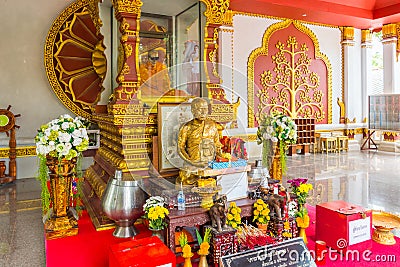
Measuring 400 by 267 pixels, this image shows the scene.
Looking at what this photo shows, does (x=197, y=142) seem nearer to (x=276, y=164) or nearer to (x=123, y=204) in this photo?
(x=123, y=204)

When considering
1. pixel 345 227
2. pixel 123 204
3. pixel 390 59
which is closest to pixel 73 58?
pixel 123 204

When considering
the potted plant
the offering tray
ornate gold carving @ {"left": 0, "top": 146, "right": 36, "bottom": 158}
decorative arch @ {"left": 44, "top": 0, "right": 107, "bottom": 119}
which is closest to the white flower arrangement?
the potted plant

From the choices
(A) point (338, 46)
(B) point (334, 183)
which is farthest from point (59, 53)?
(A) point (338, 46)

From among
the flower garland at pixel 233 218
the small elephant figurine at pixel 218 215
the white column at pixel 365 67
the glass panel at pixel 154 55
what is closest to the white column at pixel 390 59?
the white column at pixel 365 67

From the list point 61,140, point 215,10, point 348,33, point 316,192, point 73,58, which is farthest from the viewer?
point 348,33

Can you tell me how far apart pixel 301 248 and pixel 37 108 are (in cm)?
597

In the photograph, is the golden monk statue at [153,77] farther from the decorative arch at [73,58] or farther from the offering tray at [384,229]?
the decorative arch at [73,58]

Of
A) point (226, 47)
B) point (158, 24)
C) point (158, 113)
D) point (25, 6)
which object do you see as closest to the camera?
point (158, 113)

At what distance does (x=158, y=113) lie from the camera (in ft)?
11.4

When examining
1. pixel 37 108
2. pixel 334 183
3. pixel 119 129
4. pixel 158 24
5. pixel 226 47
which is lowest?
pixel 334 183

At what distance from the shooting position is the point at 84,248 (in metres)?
2.96

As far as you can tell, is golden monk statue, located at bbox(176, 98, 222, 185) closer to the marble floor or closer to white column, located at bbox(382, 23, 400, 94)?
the marble floor

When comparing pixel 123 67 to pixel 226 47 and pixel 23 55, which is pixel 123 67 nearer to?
pixel 23 55

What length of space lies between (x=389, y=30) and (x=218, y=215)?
9.69 meters
